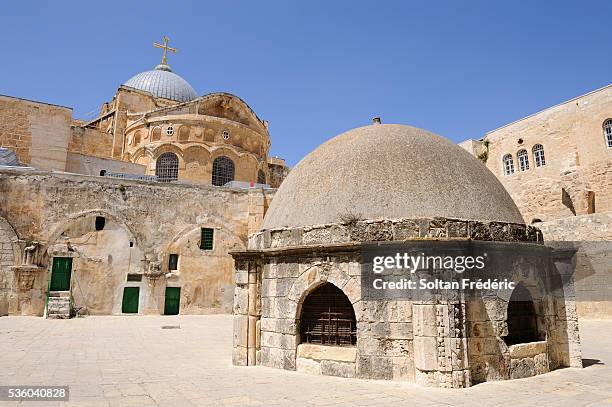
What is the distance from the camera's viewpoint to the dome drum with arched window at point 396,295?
6.29 meters

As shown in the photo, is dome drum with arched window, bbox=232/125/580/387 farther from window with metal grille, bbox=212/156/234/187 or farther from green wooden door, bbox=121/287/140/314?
window with metal grille, bbox=212/156/234/187

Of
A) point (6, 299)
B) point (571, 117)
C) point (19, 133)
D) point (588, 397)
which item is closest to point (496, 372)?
point (588, 397)

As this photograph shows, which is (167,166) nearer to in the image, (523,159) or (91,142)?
(91,142)

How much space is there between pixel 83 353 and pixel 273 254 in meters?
4.92

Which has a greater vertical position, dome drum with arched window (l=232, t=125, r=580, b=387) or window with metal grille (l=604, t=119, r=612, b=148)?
window with metal grille (l=604, t=119, r=612, b=148)

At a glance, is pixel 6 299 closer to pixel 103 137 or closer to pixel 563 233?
pixel 103 137

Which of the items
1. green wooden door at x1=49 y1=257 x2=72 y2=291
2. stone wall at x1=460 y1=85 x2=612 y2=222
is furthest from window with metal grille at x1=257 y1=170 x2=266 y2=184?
stone wall at x1=460 y1=85 x2=612 y2=222

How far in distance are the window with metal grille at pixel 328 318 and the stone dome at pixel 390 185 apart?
1.28 metres

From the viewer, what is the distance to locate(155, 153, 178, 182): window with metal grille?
2572cm

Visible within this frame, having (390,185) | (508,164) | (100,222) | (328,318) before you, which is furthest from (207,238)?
(508,164)

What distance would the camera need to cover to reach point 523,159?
27016 millimetres

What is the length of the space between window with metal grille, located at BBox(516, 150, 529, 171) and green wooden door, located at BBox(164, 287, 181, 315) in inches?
868

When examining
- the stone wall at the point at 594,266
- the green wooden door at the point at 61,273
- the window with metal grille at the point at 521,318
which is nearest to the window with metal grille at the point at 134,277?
the green wooden door at the point at 61,273

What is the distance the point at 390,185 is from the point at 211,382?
4377mm
